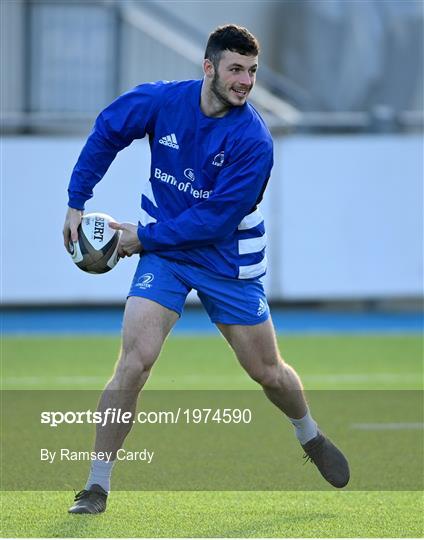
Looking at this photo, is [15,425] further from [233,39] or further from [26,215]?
[26,215]

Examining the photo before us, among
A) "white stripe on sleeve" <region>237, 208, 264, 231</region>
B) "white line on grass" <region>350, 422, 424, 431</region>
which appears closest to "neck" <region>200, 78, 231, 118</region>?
"white stripe on sleeve" <region>237, 208, 264, 231</region>

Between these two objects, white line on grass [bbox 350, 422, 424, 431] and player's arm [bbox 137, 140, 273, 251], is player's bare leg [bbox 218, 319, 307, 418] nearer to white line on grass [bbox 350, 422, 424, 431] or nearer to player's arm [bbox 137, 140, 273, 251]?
player's arm [bbox 137, 140, 273, 251]

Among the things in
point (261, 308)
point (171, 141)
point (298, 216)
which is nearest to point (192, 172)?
point (171, 141)

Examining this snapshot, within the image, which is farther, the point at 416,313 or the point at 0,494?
the point at 416,313

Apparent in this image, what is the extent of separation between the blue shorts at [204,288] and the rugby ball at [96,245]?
17 cm

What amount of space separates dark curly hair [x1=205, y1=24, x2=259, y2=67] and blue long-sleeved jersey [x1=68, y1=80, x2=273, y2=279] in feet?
0.83

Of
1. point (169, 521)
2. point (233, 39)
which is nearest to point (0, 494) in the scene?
point (169, 521)

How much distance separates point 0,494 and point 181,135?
6.28 feet

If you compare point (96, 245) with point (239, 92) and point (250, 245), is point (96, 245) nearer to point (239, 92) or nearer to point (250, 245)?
point (250, 245)

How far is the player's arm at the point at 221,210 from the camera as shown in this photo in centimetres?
590

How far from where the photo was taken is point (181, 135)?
6035mm

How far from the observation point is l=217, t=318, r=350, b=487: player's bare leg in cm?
615

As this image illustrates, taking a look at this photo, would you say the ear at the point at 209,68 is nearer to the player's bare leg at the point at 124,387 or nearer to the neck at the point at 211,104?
the neck at the point at 211,104

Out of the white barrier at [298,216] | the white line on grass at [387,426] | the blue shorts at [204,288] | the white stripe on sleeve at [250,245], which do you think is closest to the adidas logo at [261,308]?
the blue shorts at [204,288]
